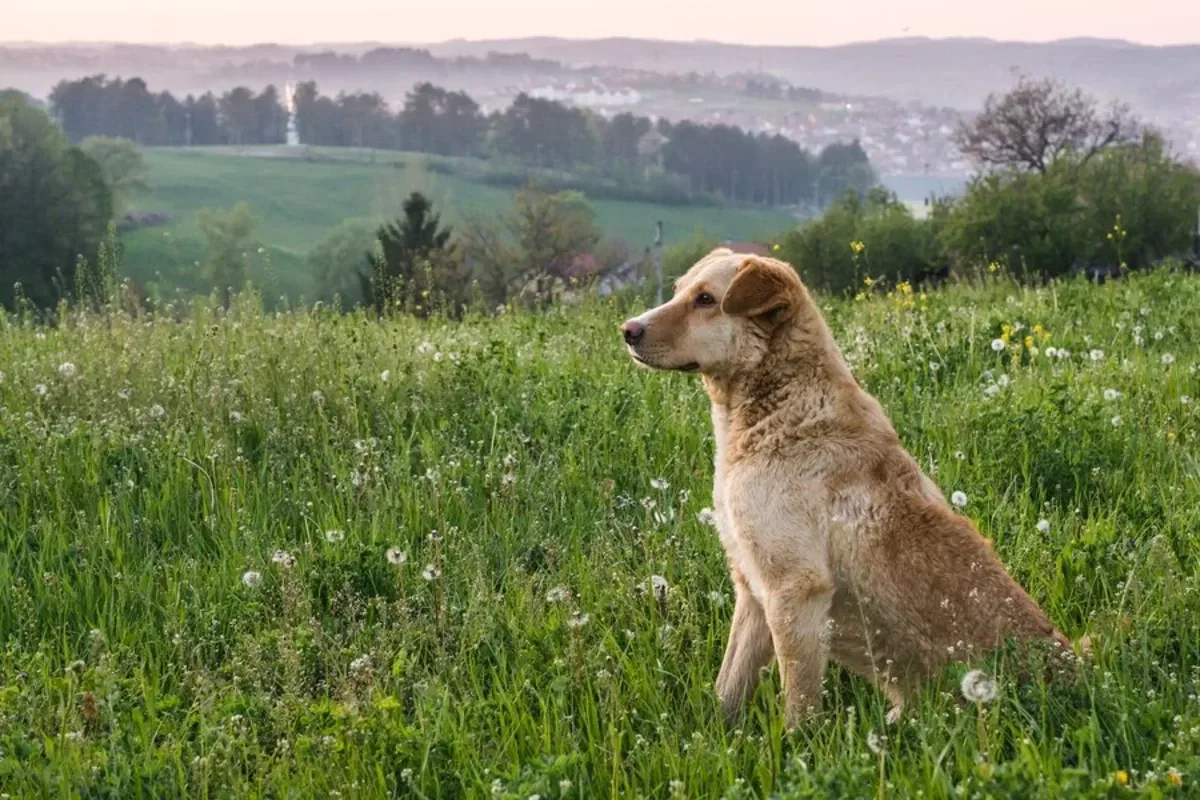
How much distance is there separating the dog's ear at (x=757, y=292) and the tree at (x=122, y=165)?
111 meters

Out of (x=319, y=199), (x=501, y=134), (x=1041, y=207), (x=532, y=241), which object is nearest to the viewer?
(x=1041, y=207)

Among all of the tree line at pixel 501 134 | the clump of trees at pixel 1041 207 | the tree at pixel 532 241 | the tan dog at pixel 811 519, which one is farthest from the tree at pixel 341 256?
the tan dog at pixel 811 519

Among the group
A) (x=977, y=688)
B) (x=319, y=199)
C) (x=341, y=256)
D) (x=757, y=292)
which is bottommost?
(x=341, y=256)

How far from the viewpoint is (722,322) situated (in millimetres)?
4395

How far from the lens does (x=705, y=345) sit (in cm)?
439

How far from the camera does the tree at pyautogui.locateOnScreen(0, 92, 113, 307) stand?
70688 millimetres

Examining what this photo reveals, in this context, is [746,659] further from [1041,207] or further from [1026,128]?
[1026,128]

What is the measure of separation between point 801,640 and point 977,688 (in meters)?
0.83

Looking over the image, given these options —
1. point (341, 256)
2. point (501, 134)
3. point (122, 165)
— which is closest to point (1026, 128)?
point (341, 256)

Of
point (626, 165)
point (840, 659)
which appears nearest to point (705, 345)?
point (840, 659)

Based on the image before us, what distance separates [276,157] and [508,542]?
154 m

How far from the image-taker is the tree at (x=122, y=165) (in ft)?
359

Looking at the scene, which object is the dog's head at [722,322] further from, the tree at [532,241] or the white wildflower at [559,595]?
the tree at [532,241]

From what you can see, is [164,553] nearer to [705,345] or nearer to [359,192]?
[705,345]
